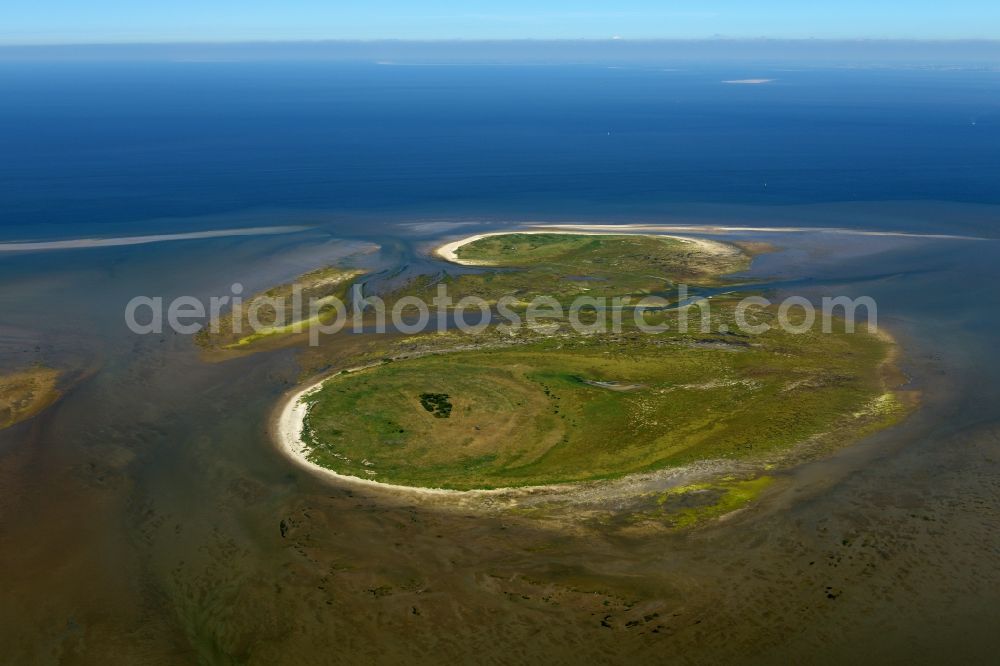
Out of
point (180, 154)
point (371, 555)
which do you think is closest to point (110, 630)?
point (371, 555)

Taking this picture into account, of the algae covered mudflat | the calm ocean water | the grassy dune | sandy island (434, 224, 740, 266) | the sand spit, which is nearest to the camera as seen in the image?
the calm ocean water

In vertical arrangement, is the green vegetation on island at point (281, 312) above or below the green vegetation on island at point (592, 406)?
above

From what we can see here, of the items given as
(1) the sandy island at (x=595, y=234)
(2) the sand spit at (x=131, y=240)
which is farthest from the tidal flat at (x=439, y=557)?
(2) the sand spit at (x=131, y=240)

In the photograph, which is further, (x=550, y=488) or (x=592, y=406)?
(x=592, y=406)

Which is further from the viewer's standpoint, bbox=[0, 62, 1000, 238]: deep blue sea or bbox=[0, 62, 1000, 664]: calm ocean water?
bbox=[0, 62, 1000, 238]: deep blue sea

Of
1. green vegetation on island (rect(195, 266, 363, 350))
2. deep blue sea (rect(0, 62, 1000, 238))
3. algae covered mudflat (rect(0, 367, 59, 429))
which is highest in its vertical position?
deep blue sea (rect(0, 62, 1000, 238))

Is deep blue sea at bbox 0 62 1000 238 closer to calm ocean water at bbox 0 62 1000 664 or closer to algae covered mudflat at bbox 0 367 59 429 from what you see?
calm ocean water at bbox 0 62 1000 664

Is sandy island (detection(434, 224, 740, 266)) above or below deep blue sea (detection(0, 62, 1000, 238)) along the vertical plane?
below

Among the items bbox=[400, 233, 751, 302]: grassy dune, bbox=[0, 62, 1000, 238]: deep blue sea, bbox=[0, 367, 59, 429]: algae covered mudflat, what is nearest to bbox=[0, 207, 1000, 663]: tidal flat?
bbox=[0, 367, 59, 429]: algae covered mudflat

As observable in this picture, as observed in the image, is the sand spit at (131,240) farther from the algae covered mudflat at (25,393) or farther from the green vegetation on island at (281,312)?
the algae covered mudflat at (25,393)

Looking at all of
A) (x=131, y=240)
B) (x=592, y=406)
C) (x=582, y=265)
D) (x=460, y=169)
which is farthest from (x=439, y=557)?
(x=460, y=169)

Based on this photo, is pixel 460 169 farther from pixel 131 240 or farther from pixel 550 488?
pixel 550 488
